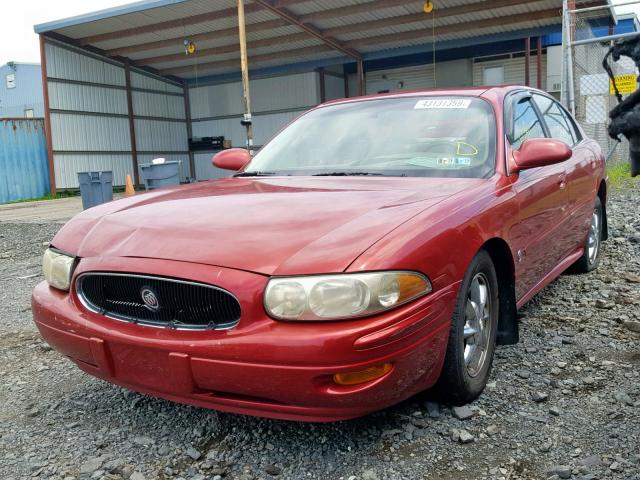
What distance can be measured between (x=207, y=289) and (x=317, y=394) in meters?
0.53

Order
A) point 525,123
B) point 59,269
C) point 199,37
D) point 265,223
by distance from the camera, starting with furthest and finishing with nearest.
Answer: point 199,37
point 525,123
point 59,269
point 265,223

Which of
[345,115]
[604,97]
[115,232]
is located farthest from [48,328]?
[604,97]

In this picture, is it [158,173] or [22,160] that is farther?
[22,160]

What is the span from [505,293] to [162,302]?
1.71 m

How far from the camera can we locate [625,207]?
310 inches

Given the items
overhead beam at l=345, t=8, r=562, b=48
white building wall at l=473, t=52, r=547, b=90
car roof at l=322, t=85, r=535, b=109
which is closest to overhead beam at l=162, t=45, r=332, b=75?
overhead beam at l=345, t=8, r=562, b=48

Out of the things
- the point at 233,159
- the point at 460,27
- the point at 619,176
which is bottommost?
the point at 619,176

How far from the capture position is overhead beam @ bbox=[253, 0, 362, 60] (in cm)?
1664

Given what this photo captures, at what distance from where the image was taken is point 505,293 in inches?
119

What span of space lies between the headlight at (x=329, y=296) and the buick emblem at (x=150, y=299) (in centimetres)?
46

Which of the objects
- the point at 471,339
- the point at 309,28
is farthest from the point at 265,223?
the point at 309,28

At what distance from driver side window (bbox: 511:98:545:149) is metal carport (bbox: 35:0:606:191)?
45.5ft

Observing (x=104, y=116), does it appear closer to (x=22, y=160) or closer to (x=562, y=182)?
(x=22, y=160)

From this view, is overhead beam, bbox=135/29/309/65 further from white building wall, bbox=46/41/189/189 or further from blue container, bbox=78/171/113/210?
blue container, bbox=78/171/113/210
